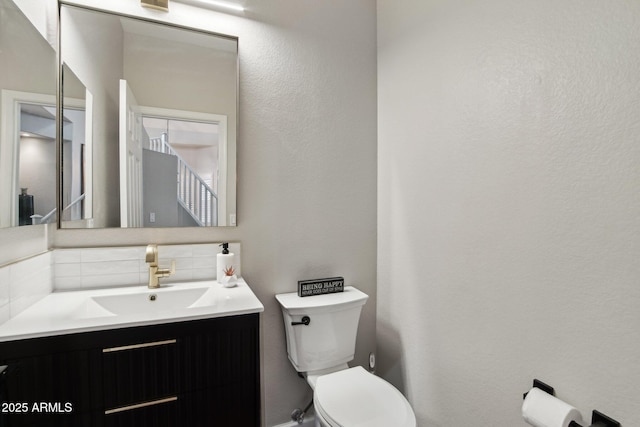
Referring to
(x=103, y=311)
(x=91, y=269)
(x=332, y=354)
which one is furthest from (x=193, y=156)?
(x=332, y=354)

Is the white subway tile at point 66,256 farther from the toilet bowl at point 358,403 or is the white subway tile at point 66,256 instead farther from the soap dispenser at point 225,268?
the toilet bowl at point 358,403

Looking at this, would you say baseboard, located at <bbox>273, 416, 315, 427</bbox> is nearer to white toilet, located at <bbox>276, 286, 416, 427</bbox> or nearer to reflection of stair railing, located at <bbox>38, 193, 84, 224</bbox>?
white toilet, located at <bbox>276, 286, 416, 427</bbox>

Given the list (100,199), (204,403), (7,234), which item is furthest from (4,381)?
(100,199)

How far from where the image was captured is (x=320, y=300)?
169cm

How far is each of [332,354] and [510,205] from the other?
44.4 inches

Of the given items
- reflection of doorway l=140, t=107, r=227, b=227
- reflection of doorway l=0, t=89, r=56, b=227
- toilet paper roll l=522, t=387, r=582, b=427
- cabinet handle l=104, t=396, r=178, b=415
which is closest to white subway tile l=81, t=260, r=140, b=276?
reflection of doorway l=140, t=107, r=227, b=227

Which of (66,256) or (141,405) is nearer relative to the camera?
(141,405)

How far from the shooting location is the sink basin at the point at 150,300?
4.43 ft

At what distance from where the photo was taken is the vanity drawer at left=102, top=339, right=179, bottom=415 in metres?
1.05

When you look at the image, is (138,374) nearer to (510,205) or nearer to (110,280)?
(110,280)

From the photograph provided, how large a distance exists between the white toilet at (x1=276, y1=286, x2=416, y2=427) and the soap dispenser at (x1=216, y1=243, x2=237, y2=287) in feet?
0.99

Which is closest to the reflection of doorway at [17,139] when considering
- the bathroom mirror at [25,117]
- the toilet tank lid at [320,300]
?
the bathroom mirror at [25,117]

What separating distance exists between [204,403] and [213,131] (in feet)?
4.06

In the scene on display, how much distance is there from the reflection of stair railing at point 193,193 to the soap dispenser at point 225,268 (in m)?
0.17
